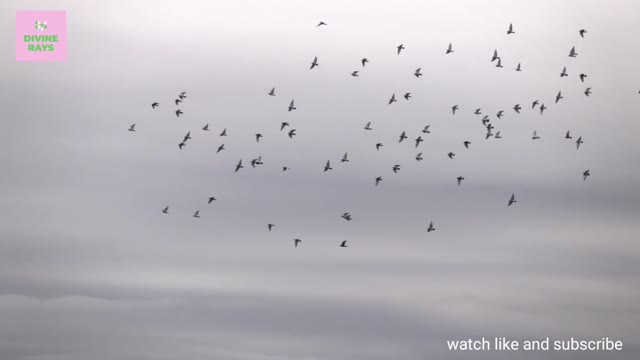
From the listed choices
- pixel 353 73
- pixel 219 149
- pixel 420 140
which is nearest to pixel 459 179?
pixel 420 140

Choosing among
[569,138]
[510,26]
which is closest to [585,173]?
[569,138]

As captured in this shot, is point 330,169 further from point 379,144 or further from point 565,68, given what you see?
point 565,68

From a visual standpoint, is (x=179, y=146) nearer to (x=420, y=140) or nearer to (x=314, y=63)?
(x=314, y=63)

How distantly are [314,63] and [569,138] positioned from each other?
123 ft

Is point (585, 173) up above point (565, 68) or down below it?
below

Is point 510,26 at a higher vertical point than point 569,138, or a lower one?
higher

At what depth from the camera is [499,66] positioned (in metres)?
193

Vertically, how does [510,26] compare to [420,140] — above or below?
above

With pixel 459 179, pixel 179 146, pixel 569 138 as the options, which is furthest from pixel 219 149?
pixel 569 138

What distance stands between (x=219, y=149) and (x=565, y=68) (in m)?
49.5

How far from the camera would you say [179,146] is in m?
194

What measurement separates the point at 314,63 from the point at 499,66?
85.9ft

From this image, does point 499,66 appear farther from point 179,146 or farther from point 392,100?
point 179,146

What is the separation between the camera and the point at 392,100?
192625 mm
